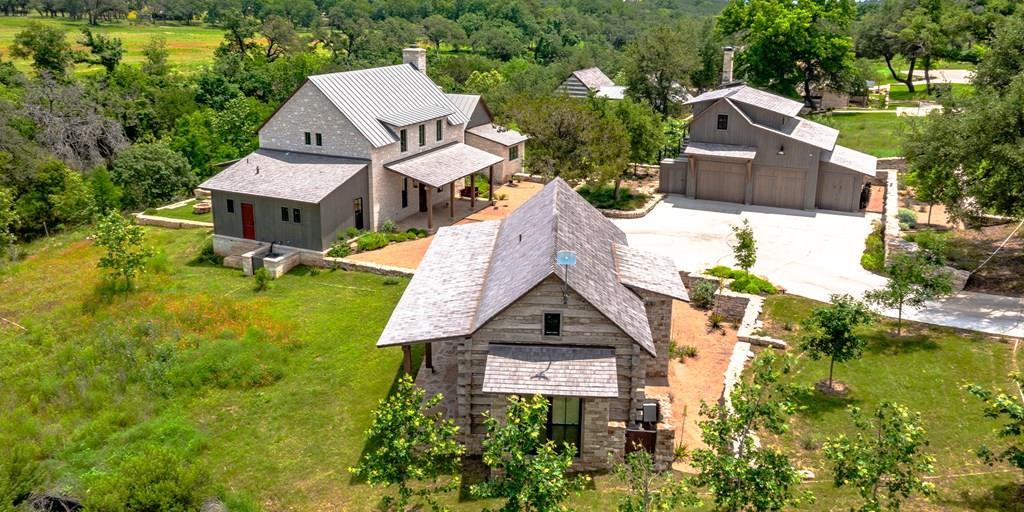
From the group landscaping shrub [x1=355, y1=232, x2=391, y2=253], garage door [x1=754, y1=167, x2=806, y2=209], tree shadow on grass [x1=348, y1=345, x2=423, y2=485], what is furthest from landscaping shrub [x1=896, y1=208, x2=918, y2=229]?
tree shadow on grass [x1=348, y1=345, x2=423, y2=485]

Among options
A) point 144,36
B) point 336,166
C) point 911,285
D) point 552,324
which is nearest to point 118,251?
Answer: point 336,166

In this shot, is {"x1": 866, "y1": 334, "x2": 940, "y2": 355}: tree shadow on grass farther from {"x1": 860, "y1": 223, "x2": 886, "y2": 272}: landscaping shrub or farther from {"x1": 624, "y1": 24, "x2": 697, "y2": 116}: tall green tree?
{"x1": 624, "y1": 24, "x2": 697, "y2": 116}: tall green tree

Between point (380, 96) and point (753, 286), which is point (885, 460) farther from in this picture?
point (380, 96)

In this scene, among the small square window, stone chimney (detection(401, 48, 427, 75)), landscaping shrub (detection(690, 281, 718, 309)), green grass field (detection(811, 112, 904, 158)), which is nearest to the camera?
the small square window

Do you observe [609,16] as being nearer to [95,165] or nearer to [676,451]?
[95,165]

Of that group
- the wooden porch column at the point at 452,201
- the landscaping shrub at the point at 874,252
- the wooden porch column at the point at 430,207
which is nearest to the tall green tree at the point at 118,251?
the wooden porch column at the point at 430,207
